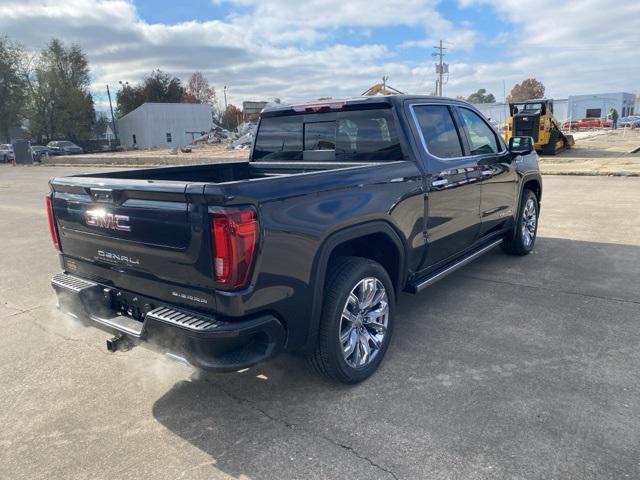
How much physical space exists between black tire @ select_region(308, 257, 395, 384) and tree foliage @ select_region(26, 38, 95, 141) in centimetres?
6759

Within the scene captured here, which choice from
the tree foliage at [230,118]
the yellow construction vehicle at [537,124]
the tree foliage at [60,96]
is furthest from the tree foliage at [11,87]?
the yellow construction vehicle at [537,124]

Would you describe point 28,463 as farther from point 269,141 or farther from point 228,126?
point 228,126

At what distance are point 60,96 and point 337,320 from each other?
68.1 meters

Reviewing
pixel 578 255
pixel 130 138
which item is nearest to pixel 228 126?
pixel 130 138

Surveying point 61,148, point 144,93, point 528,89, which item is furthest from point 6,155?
point 528,89

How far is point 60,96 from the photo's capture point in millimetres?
60156

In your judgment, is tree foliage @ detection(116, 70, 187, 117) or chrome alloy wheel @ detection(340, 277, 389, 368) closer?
chrome alloy wheel @ detection(340, 277, 389, 368)

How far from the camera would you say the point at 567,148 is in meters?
23.5

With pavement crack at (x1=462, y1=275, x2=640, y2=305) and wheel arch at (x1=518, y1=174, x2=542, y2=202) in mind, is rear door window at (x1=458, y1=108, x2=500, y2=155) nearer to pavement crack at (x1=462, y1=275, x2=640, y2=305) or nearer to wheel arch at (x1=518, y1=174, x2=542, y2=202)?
wheel arch at (x1=518, y1=174, x2=542, y2=202)

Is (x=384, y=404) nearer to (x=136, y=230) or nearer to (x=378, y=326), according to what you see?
(x=378, y=326)

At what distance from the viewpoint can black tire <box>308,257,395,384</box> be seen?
300 cm

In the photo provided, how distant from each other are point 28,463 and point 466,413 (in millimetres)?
2492

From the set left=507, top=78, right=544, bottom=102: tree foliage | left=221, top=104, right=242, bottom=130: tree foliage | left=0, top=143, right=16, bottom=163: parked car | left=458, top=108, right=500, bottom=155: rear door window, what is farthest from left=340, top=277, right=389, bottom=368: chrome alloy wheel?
left=507, top=78, right=544, bottom=102: tree foliage

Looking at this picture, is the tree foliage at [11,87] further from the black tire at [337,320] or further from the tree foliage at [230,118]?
the black tire at [337,320]
